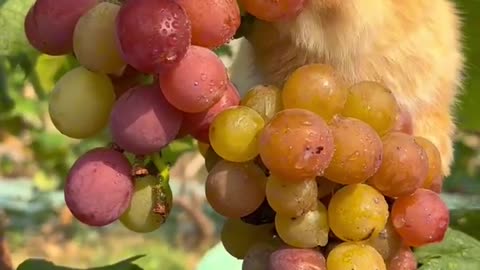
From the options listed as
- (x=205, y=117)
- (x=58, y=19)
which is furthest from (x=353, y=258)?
(x=58, y=19)

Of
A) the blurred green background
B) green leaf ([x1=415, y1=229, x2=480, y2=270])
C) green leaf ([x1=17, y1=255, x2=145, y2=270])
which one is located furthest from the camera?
the blurred green background

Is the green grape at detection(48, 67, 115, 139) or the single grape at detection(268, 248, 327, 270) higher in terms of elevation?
the green grape at detection(48, 67, 115, 139)

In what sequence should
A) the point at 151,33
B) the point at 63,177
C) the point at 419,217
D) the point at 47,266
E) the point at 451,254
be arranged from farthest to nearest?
the point at 63,177 < the point at 47,266 < the point at 451,254 < the point at 419,217 < the point at 151,33

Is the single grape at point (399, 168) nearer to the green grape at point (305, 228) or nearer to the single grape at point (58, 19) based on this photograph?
the green grape at point (305, 228)

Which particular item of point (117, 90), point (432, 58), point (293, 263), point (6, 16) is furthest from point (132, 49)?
point (6, 16)

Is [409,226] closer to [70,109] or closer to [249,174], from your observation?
[249,174]

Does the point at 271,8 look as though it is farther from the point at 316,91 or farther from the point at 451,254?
the point at 451,254

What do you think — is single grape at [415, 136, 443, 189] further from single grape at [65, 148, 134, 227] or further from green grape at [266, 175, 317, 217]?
single grape at [65, 148, 134, 227]


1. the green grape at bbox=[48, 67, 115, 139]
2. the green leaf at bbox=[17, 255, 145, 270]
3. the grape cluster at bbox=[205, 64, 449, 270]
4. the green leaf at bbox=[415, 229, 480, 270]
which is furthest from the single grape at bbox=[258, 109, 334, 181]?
the green leaf at bbox=[17, 255, 145, 270]
